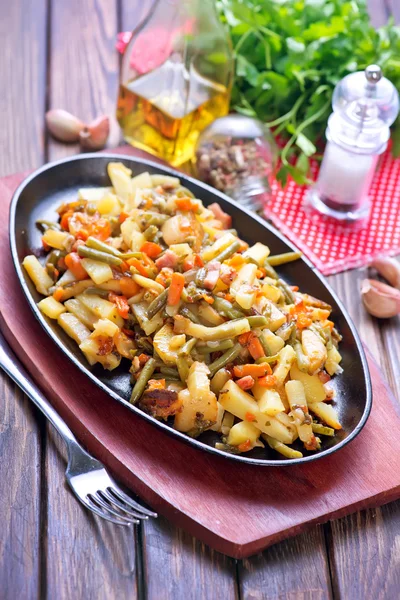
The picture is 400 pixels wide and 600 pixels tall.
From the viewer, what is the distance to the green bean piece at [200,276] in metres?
2.77

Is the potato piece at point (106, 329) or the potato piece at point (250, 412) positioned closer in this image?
the potato piece at point (250, 412)

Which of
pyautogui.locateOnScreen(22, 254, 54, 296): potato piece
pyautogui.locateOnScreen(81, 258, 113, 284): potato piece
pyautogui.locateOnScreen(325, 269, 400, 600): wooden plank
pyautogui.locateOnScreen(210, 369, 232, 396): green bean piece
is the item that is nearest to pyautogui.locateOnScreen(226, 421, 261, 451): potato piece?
pyautogui.locateOnScreen(210, 369, 232, 396): green bean piece

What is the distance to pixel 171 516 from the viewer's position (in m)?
2.49

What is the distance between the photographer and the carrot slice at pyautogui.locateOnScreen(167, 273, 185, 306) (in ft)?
8.98

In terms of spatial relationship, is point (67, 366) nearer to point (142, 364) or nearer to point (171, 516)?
point (142, 364)

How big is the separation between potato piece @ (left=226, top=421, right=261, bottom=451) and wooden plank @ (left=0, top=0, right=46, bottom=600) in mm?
656

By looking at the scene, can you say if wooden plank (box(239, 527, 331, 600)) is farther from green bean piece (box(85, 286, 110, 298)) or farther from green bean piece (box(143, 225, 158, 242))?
green bean piece (box(143, 225, 158, 242))

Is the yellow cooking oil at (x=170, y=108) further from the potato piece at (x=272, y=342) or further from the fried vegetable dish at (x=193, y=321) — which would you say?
the potato piece at (x=272, y=342)

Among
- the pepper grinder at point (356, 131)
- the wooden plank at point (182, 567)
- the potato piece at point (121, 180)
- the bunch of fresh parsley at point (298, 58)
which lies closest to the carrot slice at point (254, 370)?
the wooden plank at point (182, 567)

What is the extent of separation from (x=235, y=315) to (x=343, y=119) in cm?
128

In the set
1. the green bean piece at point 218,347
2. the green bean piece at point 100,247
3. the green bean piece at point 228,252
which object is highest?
the green bean piece at point 100,247

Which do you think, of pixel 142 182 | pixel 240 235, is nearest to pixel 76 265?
pixel 142 182

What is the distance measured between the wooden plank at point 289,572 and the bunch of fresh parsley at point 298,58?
1.92 metres

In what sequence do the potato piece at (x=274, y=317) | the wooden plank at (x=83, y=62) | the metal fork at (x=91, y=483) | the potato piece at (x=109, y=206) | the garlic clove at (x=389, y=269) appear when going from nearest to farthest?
the metal fork at (x=91, y=483) < the potato piece at (x=274, y=317) < the potato piece at (x=109, y=206) < the garlic clove at (x=389, y=269) < the wooden plank at (x=83, y=62)
